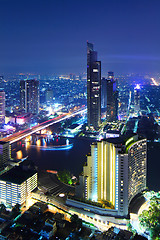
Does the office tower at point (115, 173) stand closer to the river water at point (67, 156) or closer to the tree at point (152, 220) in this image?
the tree at point (152, 220)

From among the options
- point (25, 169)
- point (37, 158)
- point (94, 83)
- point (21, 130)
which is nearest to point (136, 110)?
point (94, 83)

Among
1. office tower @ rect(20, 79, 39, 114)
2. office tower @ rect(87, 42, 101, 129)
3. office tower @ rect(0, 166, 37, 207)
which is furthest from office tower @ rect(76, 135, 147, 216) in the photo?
office tower @ rect(20, 79, 39, 114)

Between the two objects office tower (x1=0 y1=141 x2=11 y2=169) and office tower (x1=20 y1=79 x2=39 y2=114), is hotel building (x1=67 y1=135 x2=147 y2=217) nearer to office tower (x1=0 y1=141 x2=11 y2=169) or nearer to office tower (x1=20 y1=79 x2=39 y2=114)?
office tower (x1=0 y1=141 x2=11 y2=169)

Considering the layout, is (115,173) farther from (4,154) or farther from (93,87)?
(93,87)

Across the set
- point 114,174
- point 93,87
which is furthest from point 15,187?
point 93,87

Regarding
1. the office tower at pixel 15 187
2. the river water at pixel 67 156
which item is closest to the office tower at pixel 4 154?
the river water at pixel 67 156

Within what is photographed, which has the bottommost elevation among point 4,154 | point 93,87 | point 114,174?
point 4,154

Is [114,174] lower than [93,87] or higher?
lower
